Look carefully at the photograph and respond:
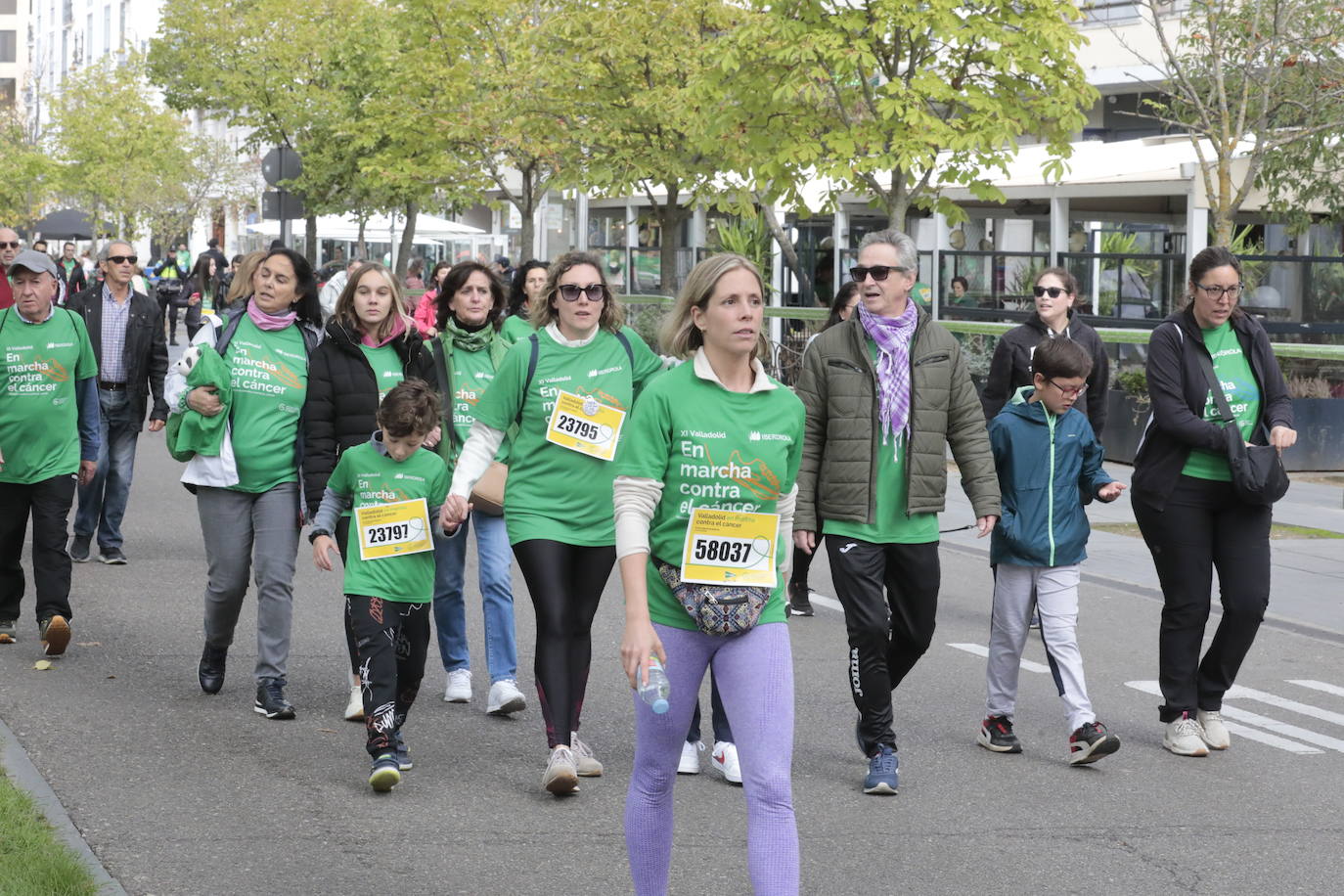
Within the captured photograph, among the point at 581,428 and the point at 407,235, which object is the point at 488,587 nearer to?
the point at 581,428

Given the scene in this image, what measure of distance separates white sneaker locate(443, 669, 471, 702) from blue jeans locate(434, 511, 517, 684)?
0.20m

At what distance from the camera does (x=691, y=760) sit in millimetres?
6660

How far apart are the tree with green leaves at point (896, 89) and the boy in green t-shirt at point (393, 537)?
399 inches

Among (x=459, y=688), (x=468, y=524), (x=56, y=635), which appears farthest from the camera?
(x=56, y=635)

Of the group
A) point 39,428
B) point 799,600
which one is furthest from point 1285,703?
point 39,428

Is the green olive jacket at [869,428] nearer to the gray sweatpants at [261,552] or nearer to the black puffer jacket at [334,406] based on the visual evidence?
the black puffer jacket at [334,406]

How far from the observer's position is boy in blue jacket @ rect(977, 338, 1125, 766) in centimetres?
686

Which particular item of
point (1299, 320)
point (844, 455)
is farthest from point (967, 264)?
point (844, 455)

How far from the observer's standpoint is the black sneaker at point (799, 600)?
10117 mm

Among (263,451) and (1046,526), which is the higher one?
(263,451)

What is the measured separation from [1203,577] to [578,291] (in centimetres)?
269

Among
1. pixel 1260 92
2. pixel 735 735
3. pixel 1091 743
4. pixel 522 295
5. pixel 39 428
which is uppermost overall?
pixel 1260 92

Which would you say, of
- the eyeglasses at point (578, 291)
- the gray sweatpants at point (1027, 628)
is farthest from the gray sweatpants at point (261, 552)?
the gray sweatpants at point (1027, 628)

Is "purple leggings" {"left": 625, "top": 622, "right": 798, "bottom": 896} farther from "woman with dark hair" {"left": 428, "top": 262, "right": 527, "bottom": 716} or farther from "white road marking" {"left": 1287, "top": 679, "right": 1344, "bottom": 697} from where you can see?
"white road marking" {"left": 1287, "top": 679, "right": 1344, "bottom": 697}
